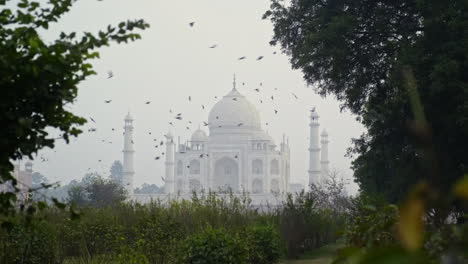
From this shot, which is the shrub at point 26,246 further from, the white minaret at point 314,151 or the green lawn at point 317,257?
the white minaret at point 314,151

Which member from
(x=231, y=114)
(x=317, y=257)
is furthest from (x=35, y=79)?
(x=231, y=114)

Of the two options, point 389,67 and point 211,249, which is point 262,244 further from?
point 389,67

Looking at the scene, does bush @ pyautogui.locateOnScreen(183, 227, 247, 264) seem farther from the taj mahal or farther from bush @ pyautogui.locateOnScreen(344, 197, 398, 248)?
the taj mahal

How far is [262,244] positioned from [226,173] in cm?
7087

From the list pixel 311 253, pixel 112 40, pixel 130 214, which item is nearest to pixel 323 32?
pixel 311 253

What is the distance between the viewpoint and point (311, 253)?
1420 centimetres

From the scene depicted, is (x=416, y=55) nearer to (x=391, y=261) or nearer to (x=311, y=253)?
(x=311, y=253)

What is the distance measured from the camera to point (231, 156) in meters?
78.4

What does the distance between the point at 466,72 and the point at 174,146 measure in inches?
2845

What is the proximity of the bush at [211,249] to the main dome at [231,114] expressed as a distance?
66945 mm

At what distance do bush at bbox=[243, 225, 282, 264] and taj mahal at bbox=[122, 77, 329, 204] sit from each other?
64659 mm

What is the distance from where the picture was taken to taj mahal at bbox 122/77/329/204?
7681 cm

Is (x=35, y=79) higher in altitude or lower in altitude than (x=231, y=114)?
lower

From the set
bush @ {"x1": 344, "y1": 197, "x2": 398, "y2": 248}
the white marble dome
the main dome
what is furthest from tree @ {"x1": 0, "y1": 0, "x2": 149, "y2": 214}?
the white marble dome
